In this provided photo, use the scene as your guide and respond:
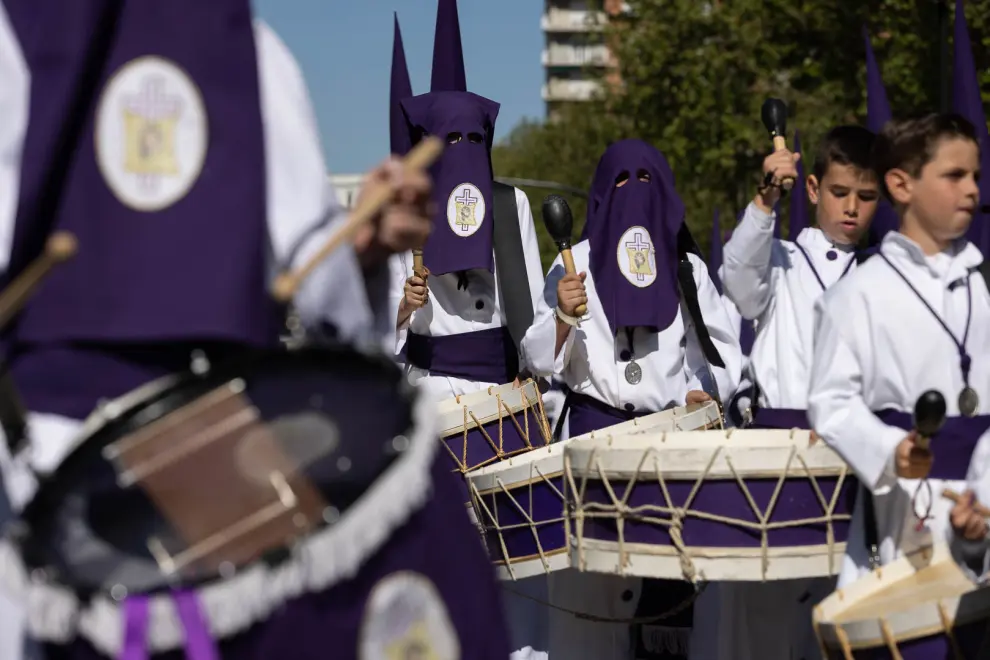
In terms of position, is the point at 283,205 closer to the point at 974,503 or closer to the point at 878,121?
the point at 974,503

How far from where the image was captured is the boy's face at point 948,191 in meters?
5.33

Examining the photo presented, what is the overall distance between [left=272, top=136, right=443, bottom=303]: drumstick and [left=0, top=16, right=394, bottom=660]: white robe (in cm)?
9

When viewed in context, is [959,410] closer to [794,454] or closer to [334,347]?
[794,454]

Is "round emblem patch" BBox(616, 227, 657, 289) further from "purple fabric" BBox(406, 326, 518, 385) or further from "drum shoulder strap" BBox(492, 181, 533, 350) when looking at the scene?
"purple fabric" BBox(406, 326, 518, 385)

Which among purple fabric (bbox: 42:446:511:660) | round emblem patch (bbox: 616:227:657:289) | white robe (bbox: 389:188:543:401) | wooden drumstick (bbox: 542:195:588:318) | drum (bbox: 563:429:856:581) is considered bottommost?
drum (bbox: 563:429:856:581)

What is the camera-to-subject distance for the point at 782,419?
277 inches

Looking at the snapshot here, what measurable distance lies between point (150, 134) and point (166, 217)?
17 cm

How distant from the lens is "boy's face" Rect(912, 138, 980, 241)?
17.5 ft

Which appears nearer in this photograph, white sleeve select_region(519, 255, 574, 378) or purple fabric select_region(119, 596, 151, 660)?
purple fabric select_region(119, 596, 151, 660)

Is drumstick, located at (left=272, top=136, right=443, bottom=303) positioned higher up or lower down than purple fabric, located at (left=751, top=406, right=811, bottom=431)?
higher up

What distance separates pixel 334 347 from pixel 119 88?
0.73m

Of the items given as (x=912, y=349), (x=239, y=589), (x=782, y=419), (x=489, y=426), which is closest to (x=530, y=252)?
(x=489, y=426)

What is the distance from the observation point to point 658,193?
8805mm

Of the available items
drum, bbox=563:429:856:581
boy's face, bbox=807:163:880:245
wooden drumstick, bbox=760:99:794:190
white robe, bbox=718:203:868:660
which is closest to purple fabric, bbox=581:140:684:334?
white robe, bbox=718:203:868:660
